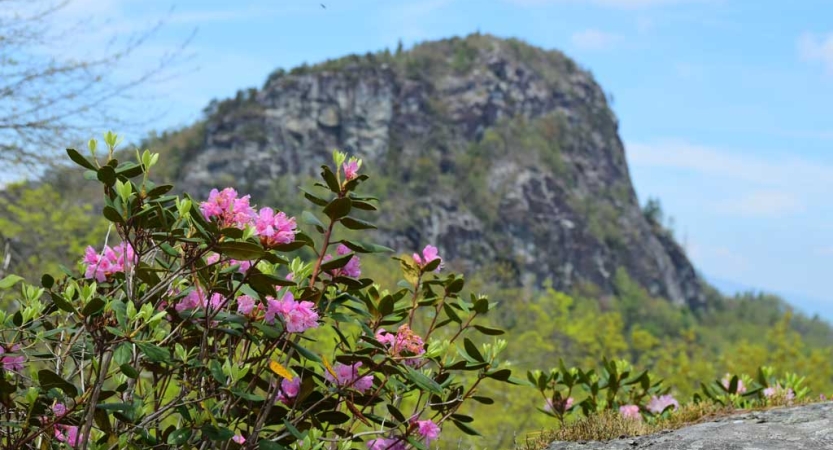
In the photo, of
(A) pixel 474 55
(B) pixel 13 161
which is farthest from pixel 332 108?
(B) pixel 13 161

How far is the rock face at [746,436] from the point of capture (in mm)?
2828

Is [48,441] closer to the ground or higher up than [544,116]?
closer to the ground

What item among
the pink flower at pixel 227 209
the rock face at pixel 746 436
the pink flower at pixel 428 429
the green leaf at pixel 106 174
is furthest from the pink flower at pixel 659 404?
the green leaf at pixel 106 174

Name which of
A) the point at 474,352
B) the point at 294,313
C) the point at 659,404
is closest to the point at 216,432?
the point at 294,313

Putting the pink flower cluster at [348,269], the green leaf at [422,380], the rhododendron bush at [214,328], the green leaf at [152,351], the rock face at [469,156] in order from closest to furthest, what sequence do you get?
the green leaf at [152,351], the rhododendron bush at [214,328], the green leaf at [422,380], the pink flower cluster at [348,269], the rock face at [469,156]

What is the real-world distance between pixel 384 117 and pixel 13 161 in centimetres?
10813

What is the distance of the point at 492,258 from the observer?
105500mm

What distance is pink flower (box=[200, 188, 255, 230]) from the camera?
2.26 meters

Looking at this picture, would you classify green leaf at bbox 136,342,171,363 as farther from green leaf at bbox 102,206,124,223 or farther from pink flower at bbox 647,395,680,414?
pink flower at bbox 647,395,680,414

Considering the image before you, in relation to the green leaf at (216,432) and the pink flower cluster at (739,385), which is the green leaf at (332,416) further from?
the pink flower cluster at (739,385)

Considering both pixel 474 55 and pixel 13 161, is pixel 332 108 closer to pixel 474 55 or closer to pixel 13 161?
pixel 474 55

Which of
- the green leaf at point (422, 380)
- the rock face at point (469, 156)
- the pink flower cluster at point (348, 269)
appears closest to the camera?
the green leaf at point (422, 380)

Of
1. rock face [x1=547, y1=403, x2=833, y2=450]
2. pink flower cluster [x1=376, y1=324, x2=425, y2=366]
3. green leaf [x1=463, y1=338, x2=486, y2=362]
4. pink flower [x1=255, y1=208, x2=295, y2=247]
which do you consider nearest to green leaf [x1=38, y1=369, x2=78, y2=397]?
pink flower [x1=255, y1=208, x2=295, y2=247]

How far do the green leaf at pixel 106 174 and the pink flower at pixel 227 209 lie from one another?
27 cm
